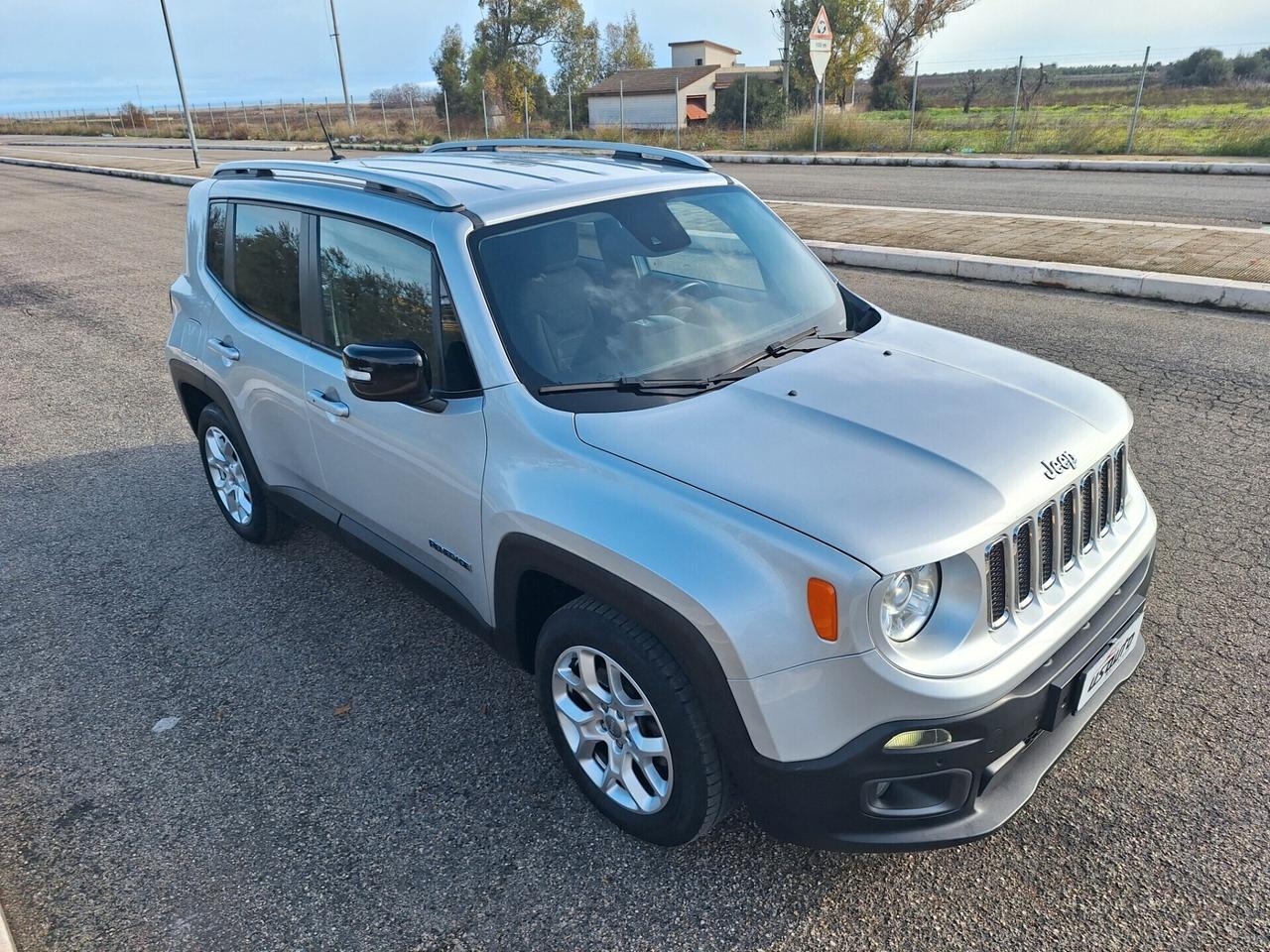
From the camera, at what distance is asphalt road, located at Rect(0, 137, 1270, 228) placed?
39.9ft

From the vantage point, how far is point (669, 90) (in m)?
46.9

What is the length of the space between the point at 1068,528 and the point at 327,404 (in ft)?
8.66

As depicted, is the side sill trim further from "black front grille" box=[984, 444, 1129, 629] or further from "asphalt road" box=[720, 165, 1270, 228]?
"asphalt road" box=[720, 165, 1270, 228]

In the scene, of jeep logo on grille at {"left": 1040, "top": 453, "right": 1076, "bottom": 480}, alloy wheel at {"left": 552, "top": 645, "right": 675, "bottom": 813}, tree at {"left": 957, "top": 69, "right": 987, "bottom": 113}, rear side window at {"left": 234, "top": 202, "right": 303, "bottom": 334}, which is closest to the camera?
jeep logo on grille at {"left": 1040, "top": 453, "right": 1076, "bottom": 480}

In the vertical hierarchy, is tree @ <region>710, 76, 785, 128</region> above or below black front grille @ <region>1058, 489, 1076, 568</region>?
above

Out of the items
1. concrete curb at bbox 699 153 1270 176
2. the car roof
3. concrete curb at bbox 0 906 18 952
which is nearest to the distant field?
concrete curb at bbox 699 153 1270 176

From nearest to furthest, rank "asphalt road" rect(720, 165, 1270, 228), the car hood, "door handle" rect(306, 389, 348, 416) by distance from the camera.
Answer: the car hood → "door handle" rect(306, 389, 348, 416) → "asphalt road" rect(720, 165, 1270, 228)

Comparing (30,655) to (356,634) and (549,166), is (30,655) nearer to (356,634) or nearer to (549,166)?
(356,634)

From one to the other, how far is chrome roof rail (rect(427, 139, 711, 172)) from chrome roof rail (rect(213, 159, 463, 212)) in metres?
0.98

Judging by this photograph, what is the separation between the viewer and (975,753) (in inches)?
85.2

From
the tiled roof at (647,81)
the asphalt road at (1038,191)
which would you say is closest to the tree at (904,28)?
the tiled roof at (647,81)

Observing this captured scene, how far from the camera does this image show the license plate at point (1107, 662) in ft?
7.95

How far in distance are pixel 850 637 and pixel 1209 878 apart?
55.3 inches

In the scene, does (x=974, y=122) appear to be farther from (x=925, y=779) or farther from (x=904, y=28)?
(x=925, y=779)
